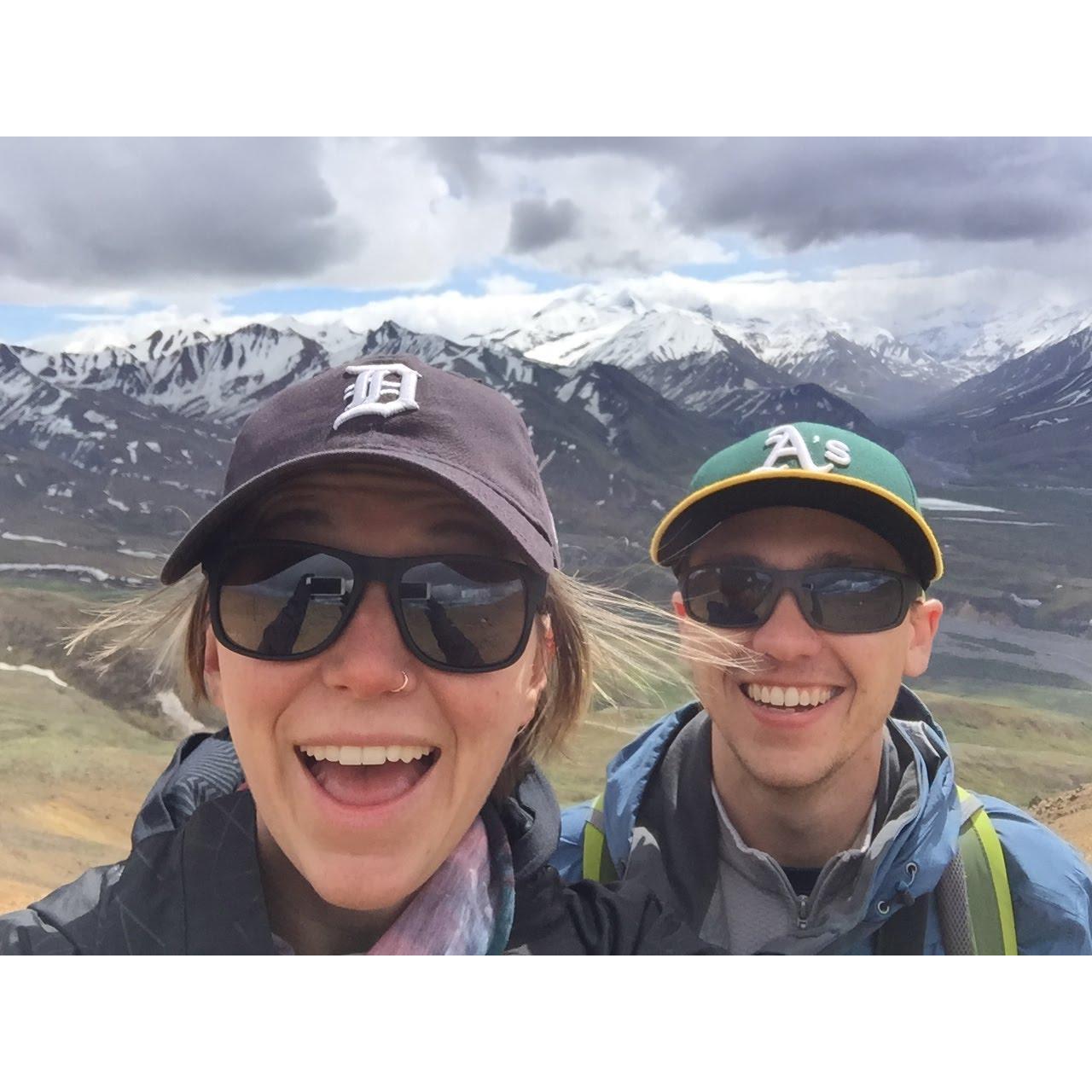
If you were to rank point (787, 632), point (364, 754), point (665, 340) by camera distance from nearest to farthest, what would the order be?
point (364, 754)
point (787, 632)
point (665, 340)

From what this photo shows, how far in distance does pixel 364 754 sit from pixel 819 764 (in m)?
0.90

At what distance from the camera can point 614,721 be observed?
5.88 feet

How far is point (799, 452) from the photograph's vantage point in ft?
5.45

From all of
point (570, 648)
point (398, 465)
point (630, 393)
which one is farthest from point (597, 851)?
point (630, 393)

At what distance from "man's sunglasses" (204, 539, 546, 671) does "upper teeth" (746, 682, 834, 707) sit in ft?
2.04

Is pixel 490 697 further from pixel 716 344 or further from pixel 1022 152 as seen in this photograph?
pixel 1022 152

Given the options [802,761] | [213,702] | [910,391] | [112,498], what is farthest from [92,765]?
[910,391]

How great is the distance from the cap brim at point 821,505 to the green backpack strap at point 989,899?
54cm

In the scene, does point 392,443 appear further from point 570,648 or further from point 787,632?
point 787,632

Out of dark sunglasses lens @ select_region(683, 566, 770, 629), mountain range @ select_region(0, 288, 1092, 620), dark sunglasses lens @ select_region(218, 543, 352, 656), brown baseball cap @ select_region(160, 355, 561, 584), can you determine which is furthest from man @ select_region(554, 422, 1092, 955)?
dark sunglasses lens @ select_region(218, 543, 352, 656)

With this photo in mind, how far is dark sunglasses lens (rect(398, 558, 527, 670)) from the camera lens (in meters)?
1.27

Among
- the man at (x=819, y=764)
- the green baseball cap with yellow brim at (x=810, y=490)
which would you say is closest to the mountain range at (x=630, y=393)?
the green baseball cap with yellow brim at (x=810, y=490)

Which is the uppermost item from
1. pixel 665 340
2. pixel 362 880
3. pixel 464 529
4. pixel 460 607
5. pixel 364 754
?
pixel 665 340

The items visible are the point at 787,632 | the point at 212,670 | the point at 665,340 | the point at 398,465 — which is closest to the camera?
the point at 398,465
